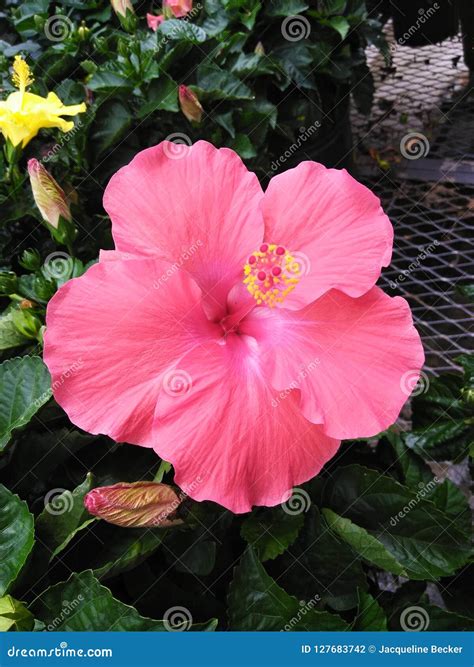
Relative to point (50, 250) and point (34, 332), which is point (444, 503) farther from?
point (50, 250)

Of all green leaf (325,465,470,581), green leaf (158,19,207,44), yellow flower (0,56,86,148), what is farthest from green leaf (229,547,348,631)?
green leaf (158,19,207,44)

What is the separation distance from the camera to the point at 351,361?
0.73m

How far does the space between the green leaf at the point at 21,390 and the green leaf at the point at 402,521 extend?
0.42 meters

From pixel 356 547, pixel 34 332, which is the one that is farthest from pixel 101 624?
pixel 34 332

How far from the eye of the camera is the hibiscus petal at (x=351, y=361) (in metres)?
0.71

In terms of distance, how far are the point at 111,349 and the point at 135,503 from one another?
0.17 m

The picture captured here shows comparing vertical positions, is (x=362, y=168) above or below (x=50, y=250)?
below

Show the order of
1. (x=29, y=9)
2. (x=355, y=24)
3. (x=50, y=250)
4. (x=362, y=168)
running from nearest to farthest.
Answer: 1. (x=50, y=250)
2. (x=29, y=9)
3. (x=355, y=24)
4. (x=362, y=168)

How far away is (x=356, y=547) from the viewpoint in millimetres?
860

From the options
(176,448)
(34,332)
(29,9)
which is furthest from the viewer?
(29,9)

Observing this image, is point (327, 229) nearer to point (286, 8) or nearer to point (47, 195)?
point (47, 195)

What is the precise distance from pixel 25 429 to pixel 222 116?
0.74 m

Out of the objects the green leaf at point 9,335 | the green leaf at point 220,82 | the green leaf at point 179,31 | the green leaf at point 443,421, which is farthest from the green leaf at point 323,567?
the green leaf at point 179,31

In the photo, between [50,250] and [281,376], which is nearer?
[281,376]
